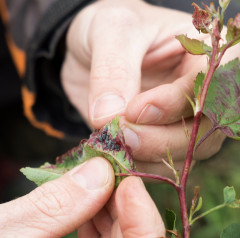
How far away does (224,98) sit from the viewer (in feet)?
2.78

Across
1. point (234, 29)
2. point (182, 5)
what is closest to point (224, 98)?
point (234, 29)

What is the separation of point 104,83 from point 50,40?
80cm

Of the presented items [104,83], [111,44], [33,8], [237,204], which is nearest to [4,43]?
[33,8]

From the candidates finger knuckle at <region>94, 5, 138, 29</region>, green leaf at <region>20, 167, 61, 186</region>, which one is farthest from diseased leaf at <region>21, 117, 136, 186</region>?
finger knuckle at <region>94, 5, 138, 29</region>

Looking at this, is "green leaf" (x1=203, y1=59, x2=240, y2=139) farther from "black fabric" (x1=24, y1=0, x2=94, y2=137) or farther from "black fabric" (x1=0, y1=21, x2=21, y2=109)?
"black fabric" (x1=0, y1=21, x2=21, y2=109)

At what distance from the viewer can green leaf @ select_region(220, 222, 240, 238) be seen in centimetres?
75

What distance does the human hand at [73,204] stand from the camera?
0.77m

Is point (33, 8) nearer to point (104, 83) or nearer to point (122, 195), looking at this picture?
point (104, 83)

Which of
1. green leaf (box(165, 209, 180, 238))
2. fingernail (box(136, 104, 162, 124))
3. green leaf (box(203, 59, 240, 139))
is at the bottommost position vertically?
green leaf (box(165, 209, 180, 238))

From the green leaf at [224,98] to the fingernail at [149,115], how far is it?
0.55 ft

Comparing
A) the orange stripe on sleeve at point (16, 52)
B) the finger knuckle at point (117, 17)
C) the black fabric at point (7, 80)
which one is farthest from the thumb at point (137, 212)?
the black fabric at point (7, 80)

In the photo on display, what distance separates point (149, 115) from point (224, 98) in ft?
0.70

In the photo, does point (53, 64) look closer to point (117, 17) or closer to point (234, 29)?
point (117, 17)

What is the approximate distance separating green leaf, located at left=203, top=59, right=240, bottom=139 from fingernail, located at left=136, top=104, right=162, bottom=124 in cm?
17
